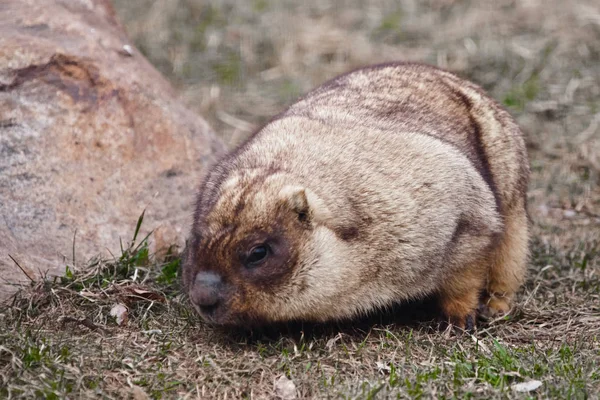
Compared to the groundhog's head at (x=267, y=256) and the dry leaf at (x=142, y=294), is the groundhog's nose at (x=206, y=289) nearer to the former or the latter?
the groundhog's head at (x=267, y=256)

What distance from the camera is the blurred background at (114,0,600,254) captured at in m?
11.0

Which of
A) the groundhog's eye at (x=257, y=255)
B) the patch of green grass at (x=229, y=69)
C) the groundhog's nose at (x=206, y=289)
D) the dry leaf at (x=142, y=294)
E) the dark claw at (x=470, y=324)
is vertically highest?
the groundhog's eye at (x=257, y=255)

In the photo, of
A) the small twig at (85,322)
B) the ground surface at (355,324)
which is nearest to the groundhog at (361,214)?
the ground surface at (355,324)

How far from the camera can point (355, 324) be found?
6.65 metres

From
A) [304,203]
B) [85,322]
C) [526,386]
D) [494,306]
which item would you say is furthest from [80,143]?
[526,386]

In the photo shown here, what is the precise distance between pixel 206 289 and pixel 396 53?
8093 millimetres

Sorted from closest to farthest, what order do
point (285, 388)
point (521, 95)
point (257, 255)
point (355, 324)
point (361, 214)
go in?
1. point (285, 388)
2. point (257, 255)
3. point (361, 214)
4. point (355, 324)
5. point (521, 95)

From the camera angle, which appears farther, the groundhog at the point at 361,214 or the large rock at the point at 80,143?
the large rock at the point at 80,143

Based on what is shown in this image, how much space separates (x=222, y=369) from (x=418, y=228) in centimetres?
174

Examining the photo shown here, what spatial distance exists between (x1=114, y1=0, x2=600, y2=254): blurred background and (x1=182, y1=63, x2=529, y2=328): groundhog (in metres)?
3.08

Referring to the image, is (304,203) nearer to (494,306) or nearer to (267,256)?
(267,256)

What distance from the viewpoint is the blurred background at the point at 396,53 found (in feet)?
36.1

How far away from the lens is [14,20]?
25.3ft

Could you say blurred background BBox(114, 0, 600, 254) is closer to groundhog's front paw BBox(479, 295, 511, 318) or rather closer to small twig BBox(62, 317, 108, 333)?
groundhog's front paw BBox(479, 295, 511, 318)
